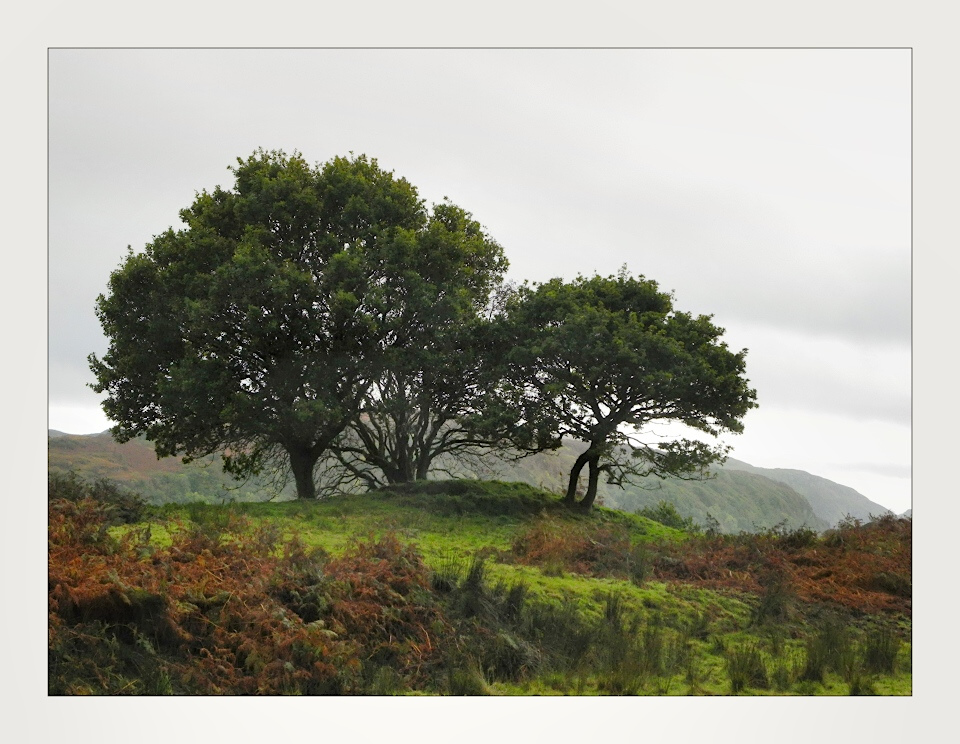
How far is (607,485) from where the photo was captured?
27.7 ft

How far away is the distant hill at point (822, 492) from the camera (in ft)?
26.7

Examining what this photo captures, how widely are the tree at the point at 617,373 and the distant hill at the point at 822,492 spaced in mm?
585

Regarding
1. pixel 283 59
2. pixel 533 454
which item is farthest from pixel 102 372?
pixel 533 454

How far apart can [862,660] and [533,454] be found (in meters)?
4.02

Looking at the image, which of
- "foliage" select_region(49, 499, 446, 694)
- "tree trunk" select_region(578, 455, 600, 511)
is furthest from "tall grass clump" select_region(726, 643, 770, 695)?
"foliage" select_region(49, 499, 446, 694)

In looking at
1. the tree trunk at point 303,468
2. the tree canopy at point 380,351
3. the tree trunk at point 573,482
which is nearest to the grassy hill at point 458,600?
the tree trunk at point 573,482

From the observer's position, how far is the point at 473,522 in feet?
26.9

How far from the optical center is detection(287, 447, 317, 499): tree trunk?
8656 mm

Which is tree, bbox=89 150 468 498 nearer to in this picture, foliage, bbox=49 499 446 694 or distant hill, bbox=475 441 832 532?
foliage, bbox=49 499 446 694

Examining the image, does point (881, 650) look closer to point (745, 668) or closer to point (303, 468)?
point (745, 668)

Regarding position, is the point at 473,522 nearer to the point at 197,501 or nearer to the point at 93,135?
the point at 197,501

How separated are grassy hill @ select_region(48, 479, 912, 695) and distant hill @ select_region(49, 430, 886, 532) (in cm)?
19

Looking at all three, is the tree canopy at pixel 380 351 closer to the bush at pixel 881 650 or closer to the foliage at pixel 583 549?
the foliage at pixel 583 549

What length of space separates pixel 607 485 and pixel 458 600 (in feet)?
7.07
